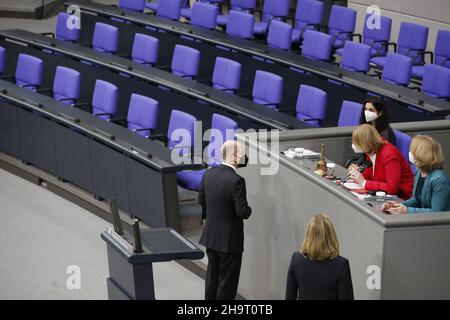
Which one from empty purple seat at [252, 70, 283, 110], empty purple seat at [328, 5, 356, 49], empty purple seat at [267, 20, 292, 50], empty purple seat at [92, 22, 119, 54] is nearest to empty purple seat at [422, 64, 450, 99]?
empty purple seat at [252, 70, 283, 110]

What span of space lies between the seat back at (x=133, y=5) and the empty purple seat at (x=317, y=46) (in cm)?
317

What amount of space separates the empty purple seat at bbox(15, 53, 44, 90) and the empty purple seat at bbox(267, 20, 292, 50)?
2.83 metres

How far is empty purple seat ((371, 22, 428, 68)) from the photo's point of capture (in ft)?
38.0

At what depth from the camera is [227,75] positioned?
10.1 m

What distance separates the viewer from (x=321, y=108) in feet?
29.8

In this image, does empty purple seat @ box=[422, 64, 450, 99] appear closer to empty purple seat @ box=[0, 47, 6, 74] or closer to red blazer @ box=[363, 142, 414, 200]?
red blazer @ box=[363, 142, 414, 200]

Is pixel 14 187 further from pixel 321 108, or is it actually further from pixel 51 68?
pixel 321 108

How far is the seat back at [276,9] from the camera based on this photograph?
1330cm

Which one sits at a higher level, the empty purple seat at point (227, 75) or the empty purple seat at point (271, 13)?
the empty purple seat at point (271, 13)

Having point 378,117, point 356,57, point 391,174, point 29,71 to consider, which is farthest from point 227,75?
point 391,174

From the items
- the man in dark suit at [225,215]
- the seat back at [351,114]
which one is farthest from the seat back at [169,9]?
the man in dark suit at [225,215]

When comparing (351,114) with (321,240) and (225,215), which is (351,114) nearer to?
(225,215)

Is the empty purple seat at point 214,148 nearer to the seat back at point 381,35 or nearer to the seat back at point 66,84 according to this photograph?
the seat back at point 66,84

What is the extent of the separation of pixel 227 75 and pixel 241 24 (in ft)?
7.05
